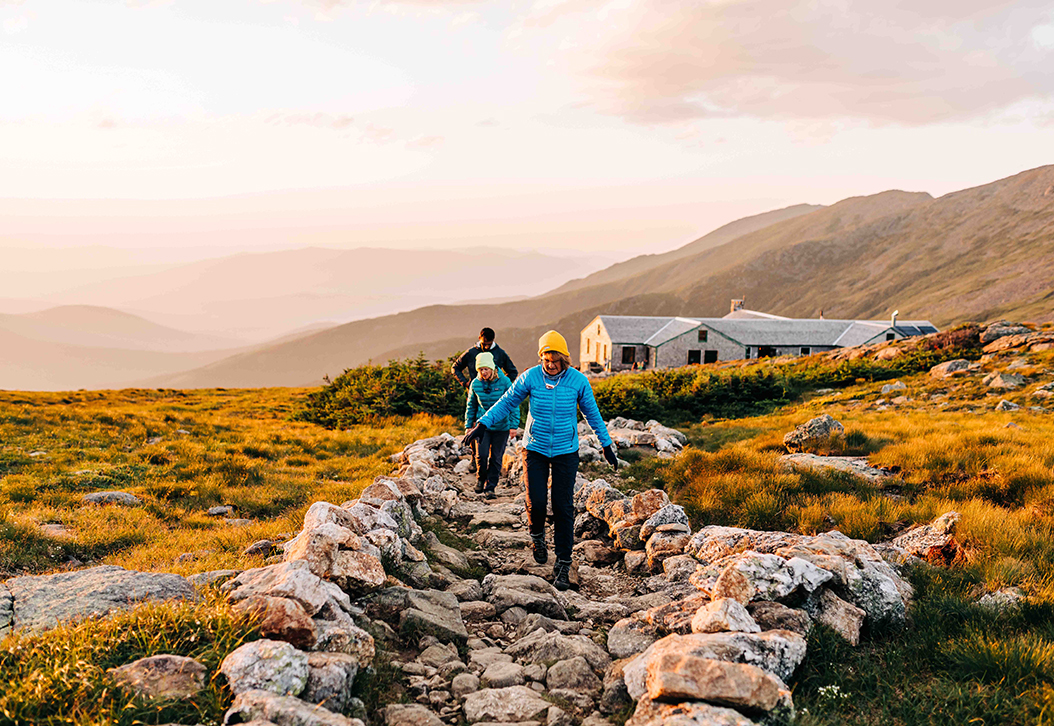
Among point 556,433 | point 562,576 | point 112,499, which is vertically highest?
point 556,433

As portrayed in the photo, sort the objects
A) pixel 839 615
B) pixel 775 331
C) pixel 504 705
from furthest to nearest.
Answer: pixel 775 331 → pixel 839 615 → pixel 504 705

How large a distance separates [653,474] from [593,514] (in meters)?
2.46

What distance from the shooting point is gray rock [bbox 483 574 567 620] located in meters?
5.83

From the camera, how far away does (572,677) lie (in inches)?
178

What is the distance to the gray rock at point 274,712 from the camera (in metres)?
3.20

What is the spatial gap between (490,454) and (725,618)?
670 centimetres

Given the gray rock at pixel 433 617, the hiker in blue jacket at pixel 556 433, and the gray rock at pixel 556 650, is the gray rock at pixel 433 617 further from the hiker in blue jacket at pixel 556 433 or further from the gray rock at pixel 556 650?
the hiker in blue jacket at pixel 556 433

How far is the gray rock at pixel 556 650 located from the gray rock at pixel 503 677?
0.88 ft

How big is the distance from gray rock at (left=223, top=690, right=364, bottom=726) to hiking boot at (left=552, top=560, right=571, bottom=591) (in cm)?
350

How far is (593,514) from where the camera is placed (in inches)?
342

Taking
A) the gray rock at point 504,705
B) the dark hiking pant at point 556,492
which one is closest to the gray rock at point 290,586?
the gray rock at point 504,705

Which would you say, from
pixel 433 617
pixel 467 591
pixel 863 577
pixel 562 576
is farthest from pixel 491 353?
pixel 863 577

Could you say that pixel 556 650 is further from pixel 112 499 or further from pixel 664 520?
pixel 112 499

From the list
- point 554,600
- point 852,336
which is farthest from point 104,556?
point 852,336
